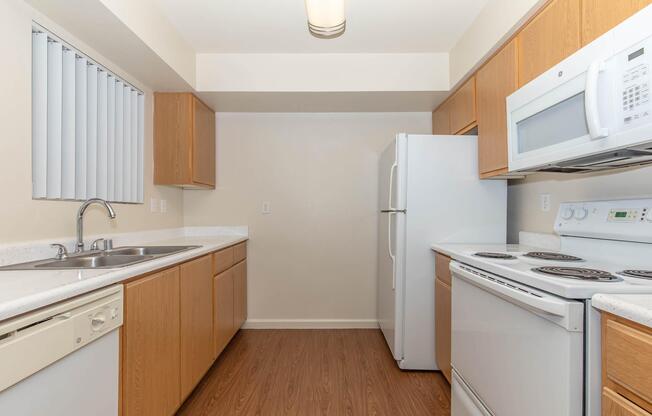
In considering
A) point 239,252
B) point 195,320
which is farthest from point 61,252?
point 239,252

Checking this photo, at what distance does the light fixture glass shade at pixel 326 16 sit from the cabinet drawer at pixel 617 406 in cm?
162

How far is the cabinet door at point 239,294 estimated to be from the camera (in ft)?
9.12

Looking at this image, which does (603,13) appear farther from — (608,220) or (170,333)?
(170,333)

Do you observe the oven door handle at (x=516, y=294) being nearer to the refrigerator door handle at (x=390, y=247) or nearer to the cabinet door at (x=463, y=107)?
the refrigerator door handle at (x=390, y=247)

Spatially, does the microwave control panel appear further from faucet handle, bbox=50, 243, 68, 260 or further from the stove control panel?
faucet handle, bbox=50, 243, 68, 260

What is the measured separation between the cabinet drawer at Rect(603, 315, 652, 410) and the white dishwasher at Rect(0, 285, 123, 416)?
143 centimetres

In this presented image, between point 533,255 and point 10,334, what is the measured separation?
6.28ft

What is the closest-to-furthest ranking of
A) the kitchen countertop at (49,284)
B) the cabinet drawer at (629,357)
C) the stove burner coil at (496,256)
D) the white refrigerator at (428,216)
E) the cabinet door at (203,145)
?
the cabinet drawer at (629,357) → the kitchen countertop at (49,284) → the stove burner coil at (496,256) → the white refrigerator at (428,216) → the cabinet door at (203,145)

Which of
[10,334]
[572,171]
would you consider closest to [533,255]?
[572,171]

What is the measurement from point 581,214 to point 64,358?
2.13 meters

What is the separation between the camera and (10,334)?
2.66 ft

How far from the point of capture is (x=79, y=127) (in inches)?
73.0

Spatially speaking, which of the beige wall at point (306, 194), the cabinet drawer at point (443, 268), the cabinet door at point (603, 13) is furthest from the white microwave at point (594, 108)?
the beige wall at point (306, 194)

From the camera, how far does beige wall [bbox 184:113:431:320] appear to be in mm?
3211
